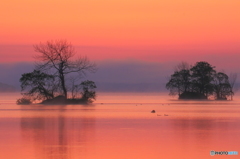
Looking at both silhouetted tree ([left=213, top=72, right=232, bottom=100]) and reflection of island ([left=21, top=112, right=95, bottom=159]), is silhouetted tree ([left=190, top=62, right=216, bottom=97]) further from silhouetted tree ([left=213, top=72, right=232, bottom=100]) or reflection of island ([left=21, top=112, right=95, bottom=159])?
reflection of island ([left=21, top=112, right=95, bottom=159])

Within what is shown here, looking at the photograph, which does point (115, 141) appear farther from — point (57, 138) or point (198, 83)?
point (198, 83)

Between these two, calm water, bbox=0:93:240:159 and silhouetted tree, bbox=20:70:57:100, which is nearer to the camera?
calm water, bbox=0:93:240:159

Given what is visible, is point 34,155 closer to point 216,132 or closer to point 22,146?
point 22,146

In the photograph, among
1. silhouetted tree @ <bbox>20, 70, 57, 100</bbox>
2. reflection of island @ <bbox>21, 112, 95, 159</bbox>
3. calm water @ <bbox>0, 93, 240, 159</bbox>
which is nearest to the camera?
calm water @ <bbox>0, 93, 240, 159</bbox>

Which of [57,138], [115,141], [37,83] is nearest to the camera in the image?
[115,141]

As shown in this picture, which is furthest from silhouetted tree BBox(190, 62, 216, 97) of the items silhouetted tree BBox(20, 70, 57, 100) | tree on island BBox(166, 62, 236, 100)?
silhouetted tree BBox(20, 70, 57, 100)

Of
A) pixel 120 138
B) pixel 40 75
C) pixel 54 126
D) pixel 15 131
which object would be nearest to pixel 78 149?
pixel 120 138

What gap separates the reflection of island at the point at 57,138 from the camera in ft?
55.7

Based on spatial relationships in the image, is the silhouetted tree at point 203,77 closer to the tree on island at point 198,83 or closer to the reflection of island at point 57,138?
the tree on island at point 198,83

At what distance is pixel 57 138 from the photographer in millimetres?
21062

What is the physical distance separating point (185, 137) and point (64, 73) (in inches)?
1560

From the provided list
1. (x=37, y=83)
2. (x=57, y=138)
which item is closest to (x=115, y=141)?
(x=57, y=138)

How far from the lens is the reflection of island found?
1697 centimetres

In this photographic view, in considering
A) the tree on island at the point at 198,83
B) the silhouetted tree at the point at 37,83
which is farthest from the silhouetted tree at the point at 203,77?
the silhouetted tree at the point at 37,83
